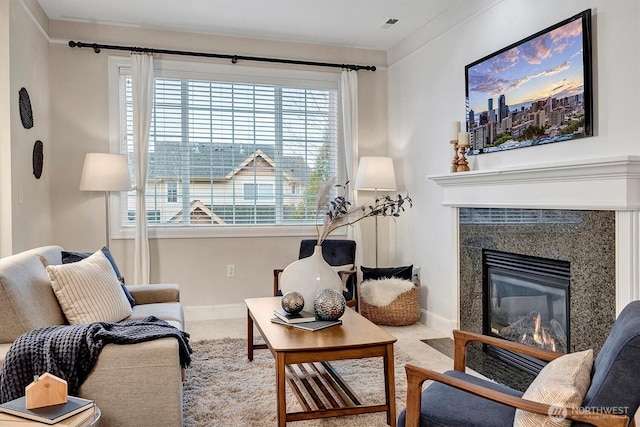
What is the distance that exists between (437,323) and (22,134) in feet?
11.8

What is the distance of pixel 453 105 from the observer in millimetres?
4078

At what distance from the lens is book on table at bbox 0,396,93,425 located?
1.54 m

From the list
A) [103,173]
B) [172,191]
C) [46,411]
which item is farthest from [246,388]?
[172,191]

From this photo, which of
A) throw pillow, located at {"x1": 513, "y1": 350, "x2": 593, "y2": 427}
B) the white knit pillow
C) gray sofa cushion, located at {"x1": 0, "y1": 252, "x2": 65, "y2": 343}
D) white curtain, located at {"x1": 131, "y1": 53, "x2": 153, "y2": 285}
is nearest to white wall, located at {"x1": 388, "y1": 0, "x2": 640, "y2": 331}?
throw pillow, located at {"x1": 513, "y1": 350, "x2": 593, "y2": 427}

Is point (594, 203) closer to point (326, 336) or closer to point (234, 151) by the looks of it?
point (326, 336)

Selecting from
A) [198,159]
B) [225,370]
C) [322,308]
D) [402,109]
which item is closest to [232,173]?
[198,159]

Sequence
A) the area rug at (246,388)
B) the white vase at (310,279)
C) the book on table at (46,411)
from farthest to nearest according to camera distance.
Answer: the white vase at (310,279) < the area rug at (246,388) < the book on table at (46,411)

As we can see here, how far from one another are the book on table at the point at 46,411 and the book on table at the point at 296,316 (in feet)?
3.74

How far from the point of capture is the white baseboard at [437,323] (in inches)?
162

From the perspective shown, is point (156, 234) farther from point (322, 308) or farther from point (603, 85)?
point (603, 85)

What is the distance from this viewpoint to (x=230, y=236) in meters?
4.79

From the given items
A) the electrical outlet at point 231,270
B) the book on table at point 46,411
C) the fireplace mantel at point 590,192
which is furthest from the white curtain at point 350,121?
the book on table at point 46,411

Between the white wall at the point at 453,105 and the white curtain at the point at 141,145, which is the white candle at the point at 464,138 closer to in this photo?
the white wall at the point at 453,105

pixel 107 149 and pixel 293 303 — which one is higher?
pixel 107 149
